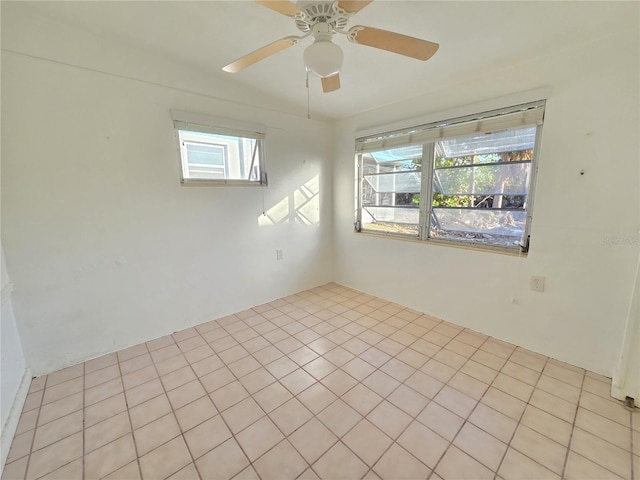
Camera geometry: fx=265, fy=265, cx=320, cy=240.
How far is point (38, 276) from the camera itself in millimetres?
1906

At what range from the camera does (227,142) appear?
2.79 meters

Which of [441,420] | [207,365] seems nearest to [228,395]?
[207,365]

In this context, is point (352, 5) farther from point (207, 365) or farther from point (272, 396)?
point (207, 365)

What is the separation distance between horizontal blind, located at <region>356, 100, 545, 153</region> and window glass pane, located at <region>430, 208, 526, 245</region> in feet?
2.30

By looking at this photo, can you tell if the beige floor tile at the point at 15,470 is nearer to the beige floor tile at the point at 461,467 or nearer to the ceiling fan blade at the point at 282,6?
the beige floor tile at the point at 461,467

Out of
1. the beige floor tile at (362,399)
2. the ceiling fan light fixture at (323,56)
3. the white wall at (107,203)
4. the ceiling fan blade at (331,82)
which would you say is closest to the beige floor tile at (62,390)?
the white wall at (107,203)

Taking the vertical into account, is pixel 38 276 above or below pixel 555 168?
below

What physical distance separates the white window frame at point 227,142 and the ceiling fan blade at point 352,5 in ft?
5.71

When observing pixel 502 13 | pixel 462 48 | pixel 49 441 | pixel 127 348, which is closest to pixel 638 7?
pixel 502 13

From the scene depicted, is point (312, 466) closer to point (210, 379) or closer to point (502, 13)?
point (210, 379)

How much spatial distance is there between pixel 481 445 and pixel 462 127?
2389 millimetres

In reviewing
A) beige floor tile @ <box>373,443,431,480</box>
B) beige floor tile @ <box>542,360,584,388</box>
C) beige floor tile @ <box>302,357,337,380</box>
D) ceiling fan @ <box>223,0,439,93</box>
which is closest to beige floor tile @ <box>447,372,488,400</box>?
beige floor tile @ <box>542,360,584,388</box>

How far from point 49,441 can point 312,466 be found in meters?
1.45

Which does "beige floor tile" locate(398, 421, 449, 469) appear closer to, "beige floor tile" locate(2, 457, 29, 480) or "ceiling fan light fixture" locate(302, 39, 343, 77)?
"beige floor tile" locate(2, 457, 29, 480)
